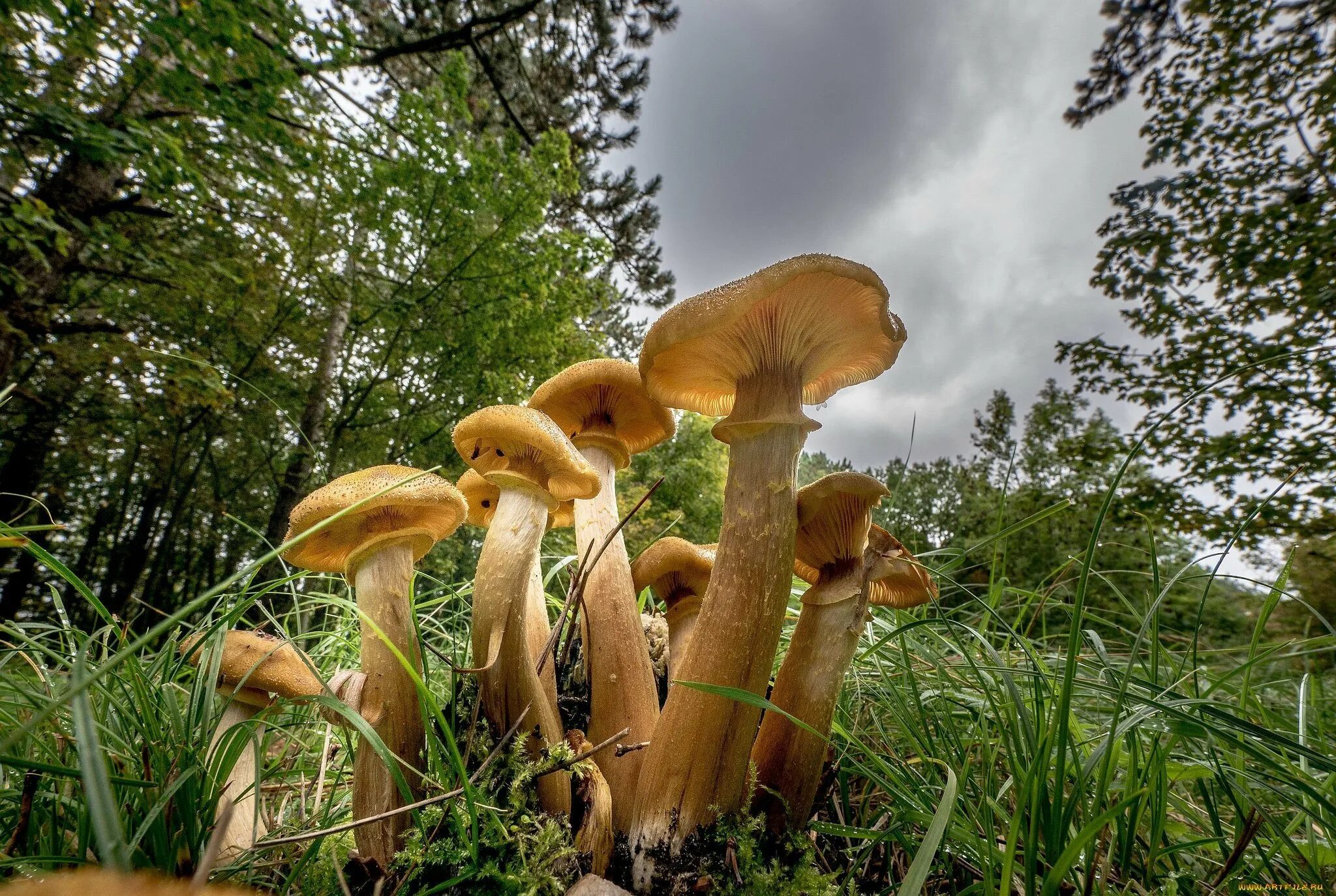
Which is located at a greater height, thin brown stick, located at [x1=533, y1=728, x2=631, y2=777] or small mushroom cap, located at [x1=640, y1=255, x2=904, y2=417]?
small mushroom cap, located at [x1=640, y1=255, x2=904, y2=417]

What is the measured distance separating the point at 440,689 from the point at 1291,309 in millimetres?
6890

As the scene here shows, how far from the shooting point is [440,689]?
2.21m

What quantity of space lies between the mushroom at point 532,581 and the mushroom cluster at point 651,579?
0.04 ft

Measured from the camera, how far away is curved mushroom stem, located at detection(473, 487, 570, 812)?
153 centimetres

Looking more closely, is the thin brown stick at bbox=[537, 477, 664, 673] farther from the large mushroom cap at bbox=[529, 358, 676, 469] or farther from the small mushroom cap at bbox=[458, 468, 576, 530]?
the large mushroom cap at bbox=[529, 358, 676, 469]

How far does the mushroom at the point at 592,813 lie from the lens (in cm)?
137

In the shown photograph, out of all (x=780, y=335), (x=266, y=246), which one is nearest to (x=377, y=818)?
(x=780, y=335)

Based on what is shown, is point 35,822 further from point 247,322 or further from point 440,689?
point 247,322

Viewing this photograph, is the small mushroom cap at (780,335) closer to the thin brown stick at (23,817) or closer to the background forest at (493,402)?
the background forest at (493,402)

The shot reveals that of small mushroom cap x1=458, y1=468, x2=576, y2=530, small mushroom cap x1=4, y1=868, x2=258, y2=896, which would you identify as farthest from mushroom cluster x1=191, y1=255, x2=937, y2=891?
small mushroom cap x1=4, y1=868, x2=258, y2=896

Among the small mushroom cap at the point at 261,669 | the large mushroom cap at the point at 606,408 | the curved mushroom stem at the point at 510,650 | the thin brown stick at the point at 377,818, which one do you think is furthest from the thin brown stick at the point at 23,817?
the large mushroom cap at the point at 606,408

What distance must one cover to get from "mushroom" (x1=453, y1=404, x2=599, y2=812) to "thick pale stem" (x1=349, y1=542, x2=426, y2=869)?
0.20 meters

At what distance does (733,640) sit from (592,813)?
56 cm

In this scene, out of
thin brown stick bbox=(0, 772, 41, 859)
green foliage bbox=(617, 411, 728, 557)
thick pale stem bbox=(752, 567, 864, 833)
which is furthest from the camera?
green foliage bbox=(617, 411, 728, 557)
